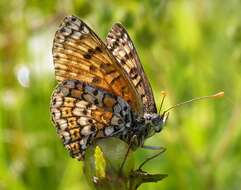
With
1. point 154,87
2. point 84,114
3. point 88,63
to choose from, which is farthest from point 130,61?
point 154,87

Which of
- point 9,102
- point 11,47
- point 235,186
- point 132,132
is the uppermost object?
point 11,47

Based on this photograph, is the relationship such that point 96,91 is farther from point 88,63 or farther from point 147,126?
point 147,126

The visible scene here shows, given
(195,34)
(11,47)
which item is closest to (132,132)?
(11,47)

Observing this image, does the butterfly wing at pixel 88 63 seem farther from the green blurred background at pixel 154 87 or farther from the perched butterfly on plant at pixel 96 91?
the green blurred background at pixel 154 87

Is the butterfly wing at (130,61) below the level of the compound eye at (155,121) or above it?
above

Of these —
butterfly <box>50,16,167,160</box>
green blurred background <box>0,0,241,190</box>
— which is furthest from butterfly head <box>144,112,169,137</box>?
green blurred background <box>0,0,241,190</box>

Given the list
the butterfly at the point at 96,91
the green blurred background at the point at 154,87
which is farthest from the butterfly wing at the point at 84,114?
the green blurred background at the point at 154,87

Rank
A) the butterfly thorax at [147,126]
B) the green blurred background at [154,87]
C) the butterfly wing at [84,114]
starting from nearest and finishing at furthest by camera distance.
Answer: the butterfly wing at [84,114] → the butterfly thorax at [147,126] → the green blurred background at [154,87]

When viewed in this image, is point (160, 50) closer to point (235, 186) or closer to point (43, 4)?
point (43, 4)
